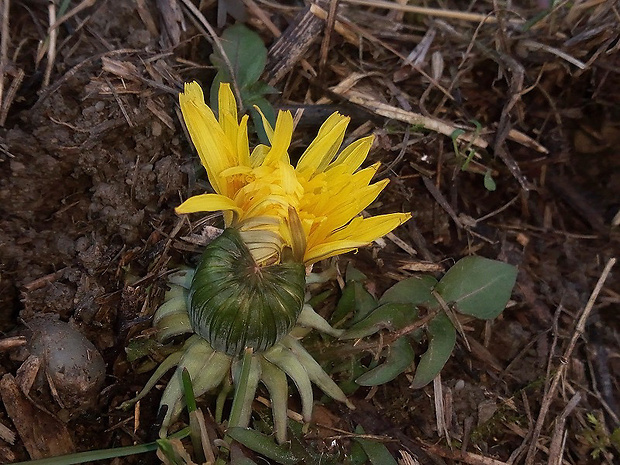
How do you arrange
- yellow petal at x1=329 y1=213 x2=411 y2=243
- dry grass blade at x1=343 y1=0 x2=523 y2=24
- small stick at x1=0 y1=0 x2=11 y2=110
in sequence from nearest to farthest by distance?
yellow petal at x1=329 y1=213 x2=411 y2=243, small stick at x1=0 y1=0 x2=11 y2=110, dry grass blade at x1=343 y1=0 x2=523 y2=24

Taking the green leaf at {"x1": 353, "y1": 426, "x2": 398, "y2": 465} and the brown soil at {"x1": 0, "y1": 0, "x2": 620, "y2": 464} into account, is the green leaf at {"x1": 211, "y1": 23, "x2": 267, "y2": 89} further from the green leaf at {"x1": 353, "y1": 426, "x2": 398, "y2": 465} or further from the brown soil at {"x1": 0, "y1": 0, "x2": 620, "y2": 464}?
the green leaf at {"x1": 353, "y1": 426, "x2": 398, "y2": 465}

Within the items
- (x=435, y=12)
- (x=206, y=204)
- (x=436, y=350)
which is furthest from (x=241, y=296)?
(x=435, y=12)

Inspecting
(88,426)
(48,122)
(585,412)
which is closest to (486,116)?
(585,412)

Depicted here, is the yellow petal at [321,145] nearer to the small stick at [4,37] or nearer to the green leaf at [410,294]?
the green leaf at [410,294]

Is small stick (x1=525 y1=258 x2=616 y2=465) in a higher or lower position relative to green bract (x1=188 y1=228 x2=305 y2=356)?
lower

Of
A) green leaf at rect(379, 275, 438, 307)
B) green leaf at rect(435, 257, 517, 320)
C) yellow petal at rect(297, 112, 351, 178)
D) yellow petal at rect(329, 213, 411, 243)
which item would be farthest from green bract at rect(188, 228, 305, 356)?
green leaf at rect(435, 257, 517, 320)

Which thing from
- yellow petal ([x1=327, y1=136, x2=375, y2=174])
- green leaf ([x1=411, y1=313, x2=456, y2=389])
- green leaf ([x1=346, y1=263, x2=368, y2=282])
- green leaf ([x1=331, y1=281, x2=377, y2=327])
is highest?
yellow petal ([x1=327, y1=136, x2=375, y2=174])

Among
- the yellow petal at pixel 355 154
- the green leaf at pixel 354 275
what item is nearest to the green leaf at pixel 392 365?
the green leaf at pixel 354 275

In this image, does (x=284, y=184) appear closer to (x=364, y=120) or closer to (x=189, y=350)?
→ (x=189, y=350)
